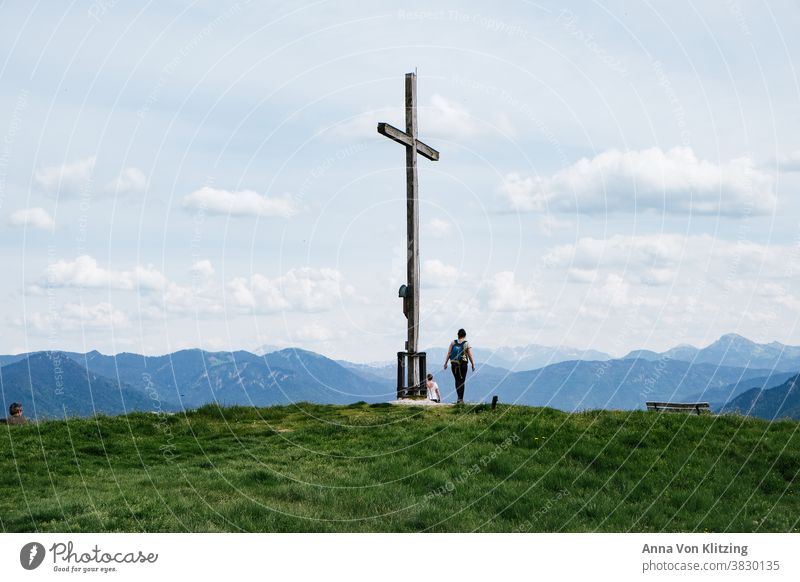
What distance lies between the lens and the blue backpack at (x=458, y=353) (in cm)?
2391

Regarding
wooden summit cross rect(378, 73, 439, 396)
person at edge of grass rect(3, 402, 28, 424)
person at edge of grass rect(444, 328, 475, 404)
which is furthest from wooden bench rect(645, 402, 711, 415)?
person at edge of grass rect(3, 402, 28, 424)

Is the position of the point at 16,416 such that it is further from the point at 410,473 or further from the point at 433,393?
the point at 410,473

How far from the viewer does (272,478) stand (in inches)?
636

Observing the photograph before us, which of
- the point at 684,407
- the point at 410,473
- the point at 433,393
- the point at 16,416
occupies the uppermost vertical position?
the point at 433,393

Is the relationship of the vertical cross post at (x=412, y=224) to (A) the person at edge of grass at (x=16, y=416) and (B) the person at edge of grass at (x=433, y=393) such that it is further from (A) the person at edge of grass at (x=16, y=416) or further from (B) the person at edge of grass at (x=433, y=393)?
(A) the person at edge of grass at (x=16, y=416)

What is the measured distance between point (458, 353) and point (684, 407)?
6158mm

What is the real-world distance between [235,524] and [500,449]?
6442 millimetres

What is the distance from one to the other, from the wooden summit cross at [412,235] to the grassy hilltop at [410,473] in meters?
3.56

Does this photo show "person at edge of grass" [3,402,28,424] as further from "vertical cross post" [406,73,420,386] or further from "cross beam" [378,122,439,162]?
"cross beam" [378,122,439,162]

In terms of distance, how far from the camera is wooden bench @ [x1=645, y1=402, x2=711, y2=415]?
22.4 meters

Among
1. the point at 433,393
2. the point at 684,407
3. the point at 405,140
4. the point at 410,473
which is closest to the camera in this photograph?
the point at 410,473

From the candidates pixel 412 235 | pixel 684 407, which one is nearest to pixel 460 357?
pixel 412 235

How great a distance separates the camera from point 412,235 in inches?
1033

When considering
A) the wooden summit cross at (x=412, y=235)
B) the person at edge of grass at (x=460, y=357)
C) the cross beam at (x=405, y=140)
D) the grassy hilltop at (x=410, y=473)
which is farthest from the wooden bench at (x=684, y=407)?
the cross beam at (x=405, y=140)
